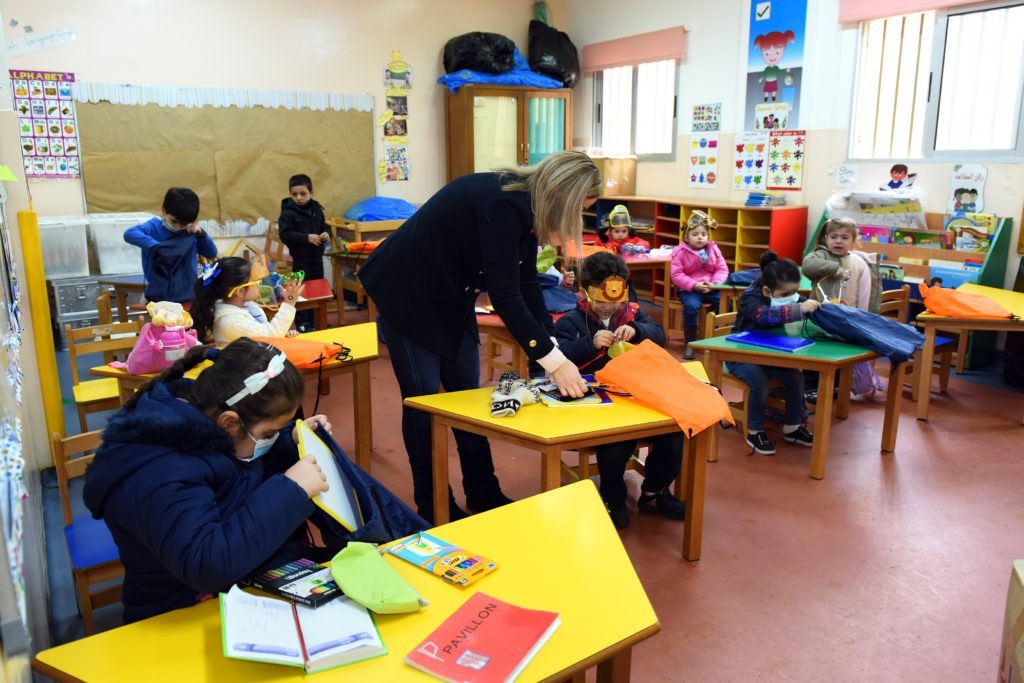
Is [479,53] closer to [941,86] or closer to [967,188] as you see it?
[941,86]

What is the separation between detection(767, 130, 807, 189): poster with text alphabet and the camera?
6254 mm

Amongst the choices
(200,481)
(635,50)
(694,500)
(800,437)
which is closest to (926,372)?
(800,437)

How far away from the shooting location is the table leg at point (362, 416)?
337 centimetres

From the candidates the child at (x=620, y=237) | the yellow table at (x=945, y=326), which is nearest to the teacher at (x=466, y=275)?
the yellow table at (x=945, y=326)

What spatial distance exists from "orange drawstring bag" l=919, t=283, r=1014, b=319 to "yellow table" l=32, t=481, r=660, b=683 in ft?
10.5

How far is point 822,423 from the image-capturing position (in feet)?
11.1

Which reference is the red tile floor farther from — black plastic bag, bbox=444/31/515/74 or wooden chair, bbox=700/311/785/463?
black plastic bag, bbox=444/31/515/74

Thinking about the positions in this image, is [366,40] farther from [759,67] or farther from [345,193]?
[759,67]

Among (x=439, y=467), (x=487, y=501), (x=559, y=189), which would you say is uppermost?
(x=559, y=189)

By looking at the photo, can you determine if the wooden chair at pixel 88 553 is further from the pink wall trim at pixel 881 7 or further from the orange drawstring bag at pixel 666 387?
the pink wall trim at pixel 881 7

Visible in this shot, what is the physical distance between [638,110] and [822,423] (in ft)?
16.8

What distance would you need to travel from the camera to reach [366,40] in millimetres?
7410

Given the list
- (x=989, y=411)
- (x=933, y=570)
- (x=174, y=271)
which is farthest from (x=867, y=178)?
(x=174, y=271)

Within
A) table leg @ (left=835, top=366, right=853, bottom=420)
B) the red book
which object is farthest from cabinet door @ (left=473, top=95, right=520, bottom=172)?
the red book
